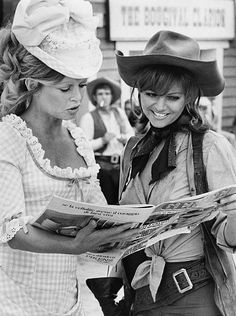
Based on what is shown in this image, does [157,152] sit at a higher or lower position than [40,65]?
lower

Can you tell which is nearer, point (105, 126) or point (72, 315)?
point (72, 315)

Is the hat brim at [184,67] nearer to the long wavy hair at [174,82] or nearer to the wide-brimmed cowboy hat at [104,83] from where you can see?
the long wavy hair at [174,82]

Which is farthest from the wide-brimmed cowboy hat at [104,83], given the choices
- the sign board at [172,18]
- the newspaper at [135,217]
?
the newspaper at [135,217]

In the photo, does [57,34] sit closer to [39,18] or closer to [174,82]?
[39,18]

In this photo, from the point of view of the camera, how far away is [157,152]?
310 centimetres

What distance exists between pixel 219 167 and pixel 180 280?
425mm

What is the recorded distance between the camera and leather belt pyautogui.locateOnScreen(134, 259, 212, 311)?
9.69 feet

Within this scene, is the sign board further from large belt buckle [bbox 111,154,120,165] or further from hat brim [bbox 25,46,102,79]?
hat brim [bbox 25,46,102,79]

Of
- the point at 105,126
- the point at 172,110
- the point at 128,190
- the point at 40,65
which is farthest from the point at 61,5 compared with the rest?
the point at 105,126

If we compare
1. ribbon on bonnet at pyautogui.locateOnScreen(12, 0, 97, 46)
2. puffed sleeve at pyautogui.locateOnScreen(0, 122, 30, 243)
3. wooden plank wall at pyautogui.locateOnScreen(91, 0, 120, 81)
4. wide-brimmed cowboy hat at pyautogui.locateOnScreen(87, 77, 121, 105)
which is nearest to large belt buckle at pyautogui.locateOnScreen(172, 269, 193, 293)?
puffed sleeve at pyautogui.locateOnScreen(0, 122, 30, 243)

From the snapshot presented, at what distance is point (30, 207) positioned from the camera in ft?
8.21

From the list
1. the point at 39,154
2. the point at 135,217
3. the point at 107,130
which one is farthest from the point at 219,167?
the point at 107,130

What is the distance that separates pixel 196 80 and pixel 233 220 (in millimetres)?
528

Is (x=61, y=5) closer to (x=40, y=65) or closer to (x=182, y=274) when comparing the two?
(x=40, y=65)
